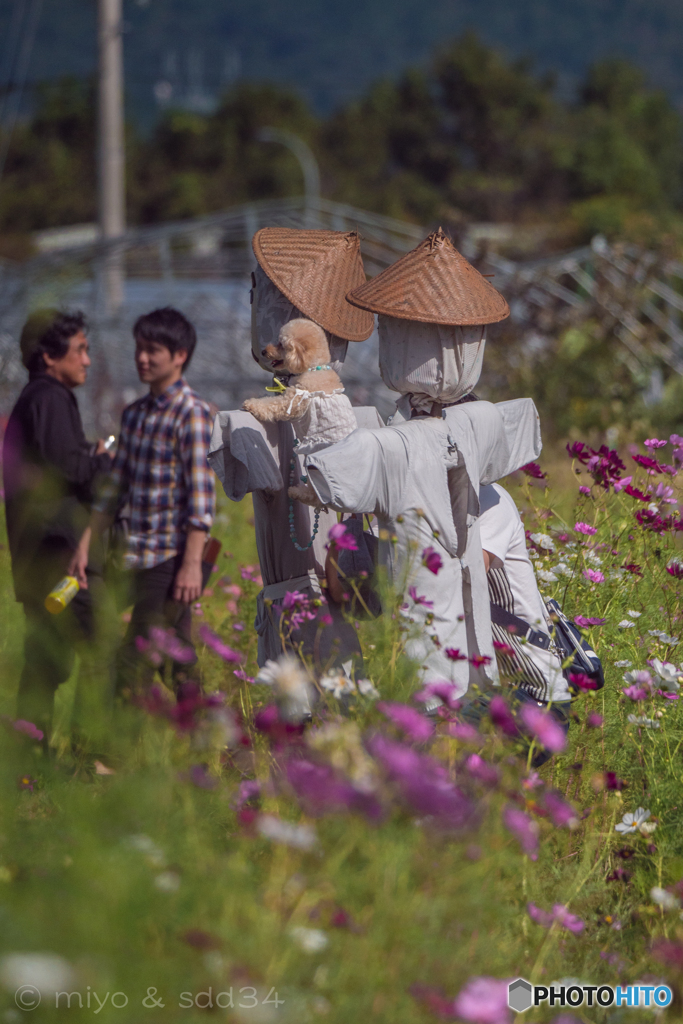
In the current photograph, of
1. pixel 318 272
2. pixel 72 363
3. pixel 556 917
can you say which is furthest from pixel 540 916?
pixel 72 363

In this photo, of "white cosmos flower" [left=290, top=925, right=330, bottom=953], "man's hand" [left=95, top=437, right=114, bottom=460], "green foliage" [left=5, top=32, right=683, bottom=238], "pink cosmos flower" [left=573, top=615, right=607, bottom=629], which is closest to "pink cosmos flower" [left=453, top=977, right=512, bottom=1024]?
"white cosmos flower" [left=290, top=925, right=330, bottom=953]

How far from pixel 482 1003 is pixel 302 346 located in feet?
4.90

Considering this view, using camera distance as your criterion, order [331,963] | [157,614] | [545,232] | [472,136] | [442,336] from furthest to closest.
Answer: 1. [472,136]
2. [545,232]
3. [157,614]
4. [442,336]
5. [331,963]

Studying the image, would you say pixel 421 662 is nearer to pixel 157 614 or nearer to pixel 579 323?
pixel 157 614

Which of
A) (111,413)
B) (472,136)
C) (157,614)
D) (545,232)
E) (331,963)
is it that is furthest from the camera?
(472,136)

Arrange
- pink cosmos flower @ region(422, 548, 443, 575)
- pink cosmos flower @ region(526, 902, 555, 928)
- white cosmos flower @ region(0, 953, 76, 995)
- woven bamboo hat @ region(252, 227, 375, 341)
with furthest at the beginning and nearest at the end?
woven bamboo hat @ region(252, 227, 375, 341) < pink cosmos flower @ region(422, 548, 443, 575) < pink cosmos flower @ region(526, 902, 555, 928) < white cosmos flower @ region(0, 953, 76, 995)

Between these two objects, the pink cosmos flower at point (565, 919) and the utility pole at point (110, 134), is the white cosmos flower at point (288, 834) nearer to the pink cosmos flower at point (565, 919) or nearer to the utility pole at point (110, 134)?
the pink cosmos flower at point (565, 919)

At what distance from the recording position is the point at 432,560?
7.04ft

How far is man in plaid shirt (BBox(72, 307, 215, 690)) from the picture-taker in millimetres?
3312

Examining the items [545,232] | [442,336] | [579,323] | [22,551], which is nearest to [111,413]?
[579,323]

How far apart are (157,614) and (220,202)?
3640cm

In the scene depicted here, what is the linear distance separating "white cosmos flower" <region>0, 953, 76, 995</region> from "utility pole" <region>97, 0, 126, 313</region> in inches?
361

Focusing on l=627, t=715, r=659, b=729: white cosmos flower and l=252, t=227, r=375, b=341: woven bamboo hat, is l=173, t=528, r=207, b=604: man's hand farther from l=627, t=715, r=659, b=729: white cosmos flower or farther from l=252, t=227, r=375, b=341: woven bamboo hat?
l=627, t=715, r=659, b=729: white cosmos flower

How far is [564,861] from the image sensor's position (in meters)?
2.41
